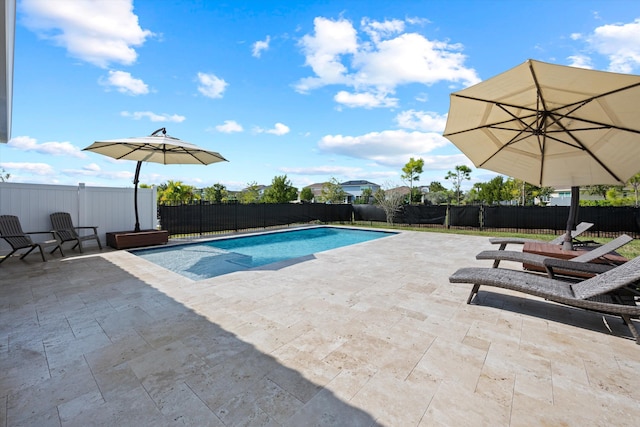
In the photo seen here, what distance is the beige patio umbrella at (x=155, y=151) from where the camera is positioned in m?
6.69

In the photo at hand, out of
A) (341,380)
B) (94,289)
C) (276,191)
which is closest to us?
(341,380)

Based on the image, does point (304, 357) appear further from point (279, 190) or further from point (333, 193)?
point (333, 193)

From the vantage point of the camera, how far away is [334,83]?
13.1 m

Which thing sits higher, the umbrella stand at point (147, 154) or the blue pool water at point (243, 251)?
the umbrella stand at point (147, 154)

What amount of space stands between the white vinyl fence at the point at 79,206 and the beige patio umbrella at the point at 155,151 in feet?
1.68

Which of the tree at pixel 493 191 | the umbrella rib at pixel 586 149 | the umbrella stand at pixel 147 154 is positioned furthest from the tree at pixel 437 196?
the umbrella stand at pixel 147 154

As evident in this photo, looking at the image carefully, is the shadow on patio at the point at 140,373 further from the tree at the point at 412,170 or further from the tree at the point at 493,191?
the tree at the point at 493,191

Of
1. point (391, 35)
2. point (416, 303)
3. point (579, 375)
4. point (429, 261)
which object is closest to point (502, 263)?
point (429, 261)

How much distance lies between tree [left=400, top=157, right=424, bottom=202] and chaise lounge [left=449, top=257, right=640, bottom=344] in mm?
25267

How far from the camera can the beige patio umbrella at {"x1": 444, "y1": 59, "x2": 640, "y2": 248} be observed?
3.07m

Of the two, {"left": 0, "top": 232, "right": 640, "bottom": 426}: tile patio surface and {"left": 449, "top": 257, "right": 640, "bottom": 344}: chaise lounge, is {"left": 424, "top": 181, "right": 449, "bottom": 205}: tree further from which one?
{"left": 0, "top": 232, "right": 640, "bottom": 426}: tile patio surface

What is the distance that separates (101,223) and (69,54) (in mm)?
4618

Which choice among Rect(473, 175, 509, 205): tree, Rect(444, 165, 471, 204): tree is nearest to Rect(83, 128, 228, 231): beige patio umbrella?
Rect(444, 165, 471, 204): tree

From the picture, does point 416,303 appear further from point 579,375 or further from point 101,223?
point 101,223
